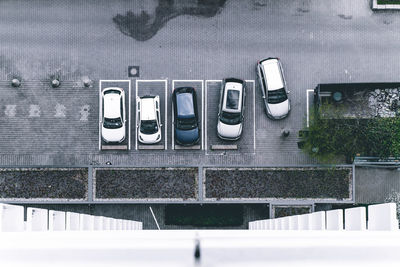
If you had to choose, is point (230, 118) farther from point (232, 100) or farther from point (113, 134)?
point (113, 134)

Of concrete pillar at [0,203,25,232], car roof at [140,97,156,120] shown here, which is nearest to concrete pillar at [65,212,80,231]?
concrete pillar at [0,203,25,232]

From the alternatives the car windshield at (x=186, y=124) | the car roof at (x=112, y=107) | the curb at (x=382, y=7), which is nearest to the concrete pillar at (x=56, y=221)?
the car roof at (x=112, y=107)

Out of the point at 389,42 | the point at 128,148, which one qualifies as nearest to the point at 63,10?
the point at 128,148

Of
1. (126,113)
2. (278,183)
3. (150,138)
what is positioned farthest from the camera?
(126,113)

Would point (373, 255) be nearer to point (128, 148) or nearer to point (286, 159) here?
point (286, 159)

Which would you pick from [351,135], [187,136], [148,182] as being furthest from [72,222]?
[351,135]

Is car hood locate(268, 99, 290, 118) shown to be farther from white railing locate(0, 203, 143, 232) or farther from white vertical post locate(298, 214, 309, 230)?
white railing locate(0, 203, 143, 232)

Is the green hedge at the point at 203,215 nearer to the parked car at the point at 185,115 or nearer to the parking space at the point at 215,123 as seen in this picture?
the parking space at the point at 215,123
